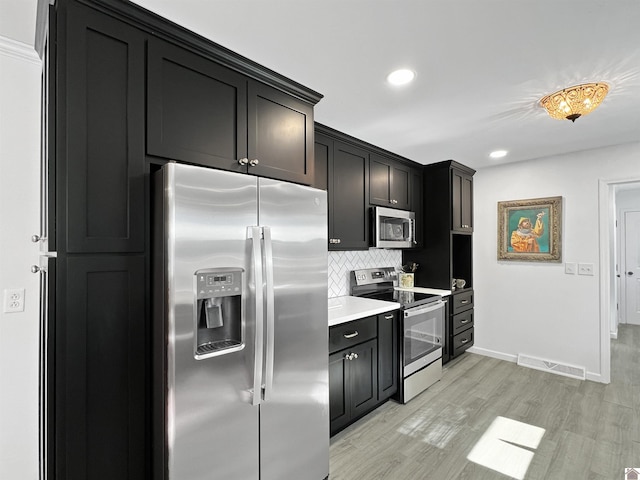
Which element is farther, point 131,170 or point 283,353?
point 283,353

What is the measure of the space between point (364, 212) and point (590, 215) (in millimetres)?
2573

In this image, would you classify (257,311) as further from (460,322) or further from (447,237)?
(460,322)

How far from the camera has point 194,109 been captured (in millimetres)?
1585

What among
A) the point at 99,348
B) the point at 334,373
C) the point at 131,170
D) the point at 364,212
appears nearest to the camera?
the point at 99,348

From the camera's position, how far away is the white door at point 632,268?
228 inches

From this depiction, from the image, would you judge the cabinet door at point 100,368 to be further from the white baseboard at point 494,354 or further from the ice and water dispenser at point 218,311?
the white baseboard at point 494,354

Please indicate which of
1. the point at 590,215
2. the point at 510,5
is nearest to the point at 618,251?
the point at 590,215

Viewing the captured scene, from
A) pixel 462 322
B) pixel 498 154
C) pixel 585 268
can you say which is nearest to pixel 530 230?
pixel 585 268

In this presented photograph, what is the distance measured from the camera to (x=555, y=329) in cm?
372

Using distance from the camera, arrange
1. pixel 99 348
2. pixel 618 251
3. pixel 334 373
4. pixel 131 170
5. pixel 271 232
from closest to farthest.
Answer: pixel 99 348 → pixel 131 170 → pixel 271 232 → pixel 334 373 → pixel 618 251

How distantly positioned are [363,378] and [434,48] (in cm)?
231

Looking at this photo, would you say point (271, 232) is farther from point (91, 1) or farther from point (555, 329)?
point (555, 329)

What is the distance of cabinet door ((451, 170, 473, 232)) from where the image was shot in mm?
3873

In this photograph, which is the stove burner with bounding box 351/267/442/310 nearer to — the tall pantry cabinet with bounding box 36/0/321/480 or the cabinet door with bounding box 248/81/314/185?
the cabinet door with bounding box 248/81/314/185
